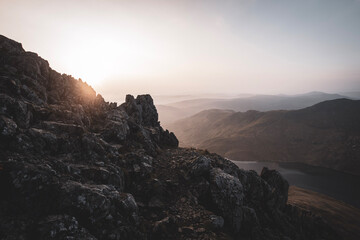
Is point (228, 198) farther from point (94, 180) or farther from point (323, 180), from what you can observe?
point (323, 180)

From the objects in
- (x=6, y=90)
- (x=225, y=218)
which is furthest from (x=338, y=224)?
(x=6, y=90)

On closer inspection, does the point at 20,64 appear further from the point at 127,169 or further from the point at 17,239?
the point at 17,239

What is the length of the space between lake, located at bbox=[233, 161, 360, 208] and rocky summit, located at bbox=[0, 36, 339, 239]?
4987 inches

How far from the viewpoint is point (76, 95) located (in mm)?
37594

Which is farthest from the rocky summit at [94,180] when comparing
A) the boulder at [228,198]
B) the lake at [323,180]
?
the lake at [323,180]

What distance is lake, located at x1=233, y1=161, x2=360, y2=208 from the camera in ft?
410

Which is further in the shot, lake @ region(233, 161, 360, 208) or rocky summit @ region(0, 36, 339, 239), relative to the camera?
lake @ region(233, 161, 360, 208)

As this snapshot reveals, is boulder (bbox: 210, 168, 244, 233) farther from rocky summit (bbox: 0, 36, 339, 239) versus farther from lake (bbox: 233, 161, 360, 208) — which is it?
lake (bbox: 233, 161, 360, 208)

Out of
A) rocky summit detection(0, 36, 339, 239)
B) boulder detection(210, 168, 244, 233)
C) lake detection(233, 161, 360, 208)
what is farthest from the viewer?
lake detection(233, 161, 360, 208)

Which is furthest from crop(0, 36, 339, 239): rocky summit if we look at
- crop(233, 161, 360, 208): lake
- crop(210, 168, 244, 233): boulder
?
crop(233, 161, 360, 208): lake

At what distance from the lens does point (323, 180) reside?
14775 cm

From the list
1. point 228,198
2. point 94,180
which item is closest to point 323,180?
point 228,198

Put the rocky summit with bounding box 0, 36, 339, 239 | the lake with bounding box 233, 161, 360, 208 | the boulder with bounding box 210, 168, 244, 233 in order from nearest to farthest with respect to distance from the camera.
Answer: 1. the rocky summit with bounding box 0, 36, 339, 239
2. the boulder with bounding box 210, 168, 244, 233
3. the lake with bounding box 233, 161, 360, 208

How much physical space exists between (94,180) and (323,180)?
195664 mm
